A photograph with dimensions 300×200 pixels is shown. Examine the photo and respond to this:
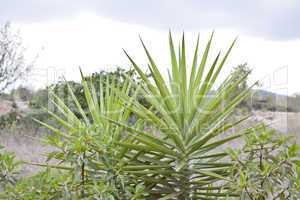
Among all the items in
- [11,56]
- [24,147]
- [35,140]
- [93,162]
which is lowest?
[24,147]

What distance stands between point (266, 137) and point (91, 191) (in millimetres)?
808

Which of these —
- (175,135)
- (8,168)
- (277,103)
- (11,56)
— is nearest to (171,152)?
(175,135)

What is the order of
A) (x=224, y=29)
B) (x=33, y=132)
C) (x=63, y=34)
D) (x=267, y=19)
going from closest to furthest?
(x=224, y=29), (x=267, y=19), (x=63, y=34), (x=33, y=132)

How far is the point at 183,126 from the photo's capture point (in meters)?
2.07

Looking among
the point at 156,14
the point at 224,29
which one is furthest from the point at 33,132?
the point at 224,29

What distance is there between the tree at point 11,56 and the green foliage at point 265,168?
19.1ft

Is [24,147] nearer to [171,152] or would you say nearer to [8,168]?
[8,168]

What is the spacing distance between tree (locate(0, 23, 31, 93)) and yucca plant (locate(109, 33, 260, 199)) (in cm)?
530

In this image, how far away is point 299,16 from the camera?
370cm

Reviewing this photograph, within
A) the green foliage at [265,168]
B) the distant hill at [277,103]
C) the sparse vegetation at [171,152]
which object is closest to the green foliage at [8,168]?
the sparse vegetation at [171,152]

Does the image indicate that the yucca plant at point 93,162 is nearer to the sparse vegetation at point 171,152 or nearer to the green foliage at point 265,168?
the sparse vegetation at point 171,152

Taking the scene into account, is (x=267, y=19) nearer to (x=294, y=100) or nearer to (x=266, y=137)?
(x=266, y=137)

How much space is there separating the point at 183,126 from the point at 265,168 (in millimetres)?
522

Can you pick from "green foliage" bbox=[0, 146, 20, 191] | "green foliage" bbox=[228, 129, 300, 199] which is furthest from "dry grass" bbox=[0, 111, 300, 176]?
"green foliage" bbox=[228, 129, 300, 199]
